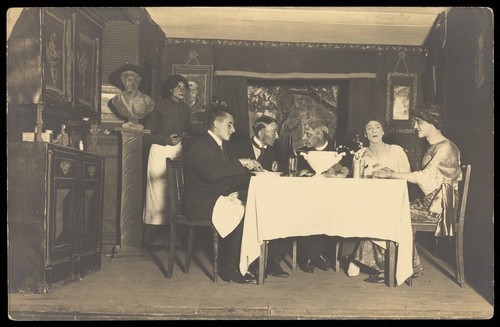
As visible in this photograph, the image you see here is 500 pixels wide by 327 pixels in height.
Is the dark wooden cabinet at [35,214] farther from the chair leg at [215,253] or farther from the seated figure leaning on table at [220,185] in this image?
the chair leg at [215,253]

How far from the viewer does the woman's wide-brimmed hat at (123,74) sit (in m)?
5.33

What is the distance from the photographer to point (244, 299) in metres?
3.92

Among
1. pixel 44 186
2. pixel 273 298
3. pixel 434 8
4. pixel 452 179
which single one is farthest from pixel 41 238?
pixel 434 8

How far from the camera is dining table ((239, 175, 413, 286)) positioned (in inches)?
165

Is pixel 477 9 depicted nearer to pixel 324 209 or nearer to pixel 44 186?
pixel 324 209

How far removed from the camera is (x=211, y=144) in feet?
14.8

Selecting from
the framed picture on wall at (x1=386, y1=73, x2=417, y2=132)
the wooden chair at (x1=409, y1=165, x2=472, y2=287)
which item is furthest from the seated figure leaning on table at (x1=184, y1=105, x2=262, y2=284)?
the framed picture on wall at (x1=386, y1=73, x2=417, y2=132)

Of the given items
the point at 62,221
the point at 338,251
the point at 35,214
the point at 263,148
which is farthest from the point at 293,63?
the point at 35,214

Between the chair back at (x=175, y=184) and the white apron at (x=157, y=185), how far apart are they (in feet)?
1.65

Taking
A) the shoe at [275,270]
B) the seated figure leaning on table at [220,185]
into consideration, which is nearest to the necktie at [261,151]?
the seated figure leaning on table at [220,185]

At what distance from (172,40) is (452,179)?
280cm

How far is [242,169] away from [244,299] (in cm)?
102

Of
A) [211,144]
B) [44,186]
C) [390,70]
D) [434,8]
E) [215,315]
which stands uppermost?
[434,8]

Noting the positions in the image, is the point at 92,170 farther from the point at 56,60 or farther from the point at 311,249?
the point at 311,249
